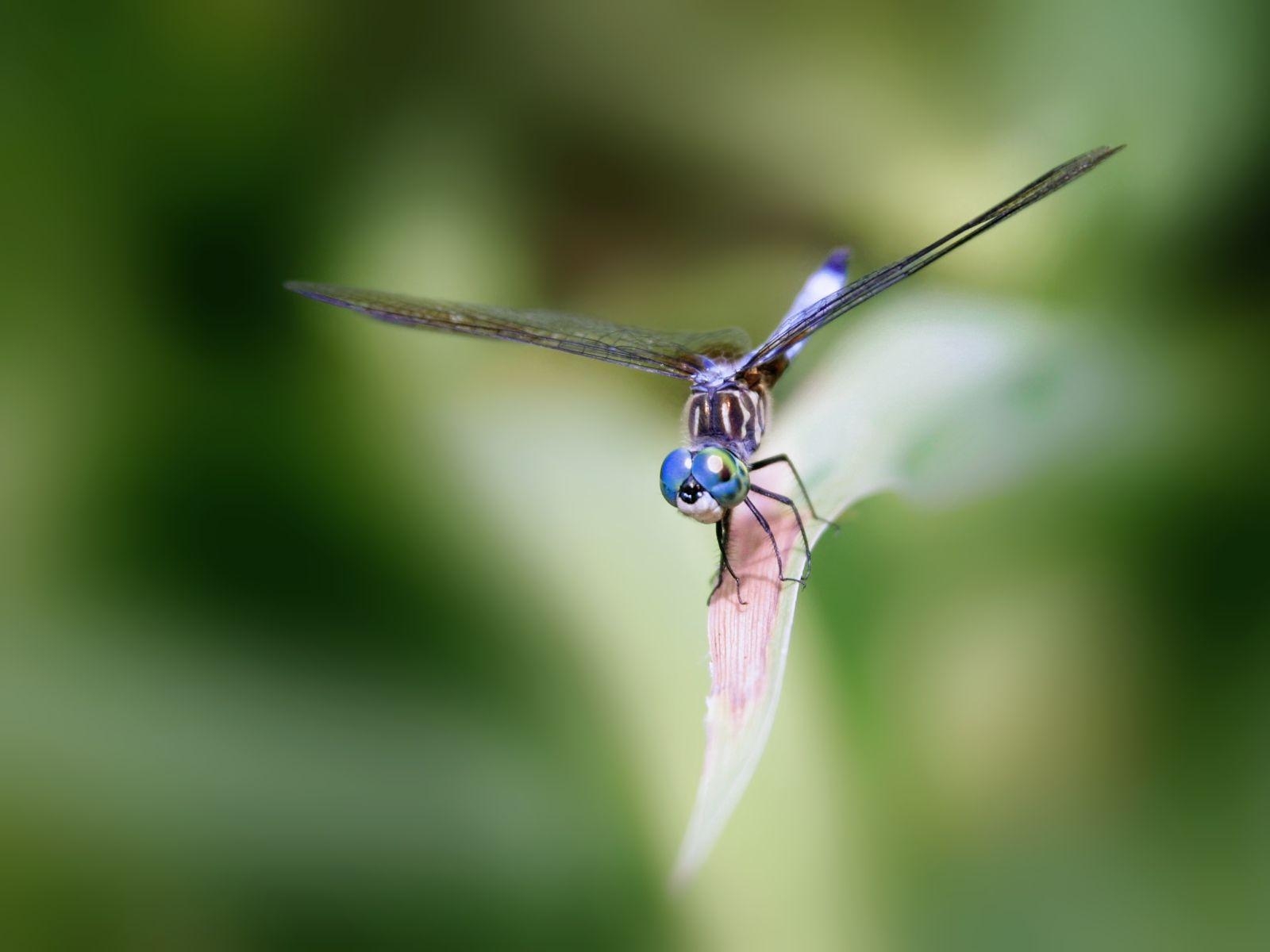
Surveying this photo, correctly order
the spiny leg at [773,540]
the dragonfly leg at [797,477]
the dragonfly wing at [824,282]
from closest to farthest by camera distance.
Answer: the spiny leg at [773,540] < the dragonfly leg at [797,477] < the dragonfly wing at [824,282]

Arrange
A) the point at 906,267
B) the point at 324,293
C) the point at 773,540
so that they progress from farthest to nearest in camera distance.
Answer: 1. the point at 324,293
2. the point at 906,267
3. the point at 773,540

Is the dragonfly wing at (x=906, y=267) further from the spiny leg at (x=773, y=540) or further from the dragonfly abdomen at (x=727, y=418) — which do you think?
the spiny leg at (x=773, y=540)

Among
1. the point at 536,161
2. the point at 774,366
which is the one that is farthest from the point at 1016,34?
the point at 536,161

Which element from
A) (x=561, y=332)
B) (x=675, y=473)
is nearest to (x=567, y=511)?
(x=675, y=473)

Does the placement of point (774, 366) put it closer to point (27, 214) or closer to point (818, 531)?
point (818, 531)

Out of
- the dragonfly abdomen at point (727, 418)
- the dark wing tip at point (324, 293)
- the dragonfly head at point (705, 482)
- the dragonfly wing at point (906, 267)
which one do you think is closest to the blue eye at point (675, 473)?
the dragonfly head at point (705, 482)

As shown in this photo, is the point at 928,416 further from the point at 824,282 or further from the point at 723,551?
the point at 824,282
